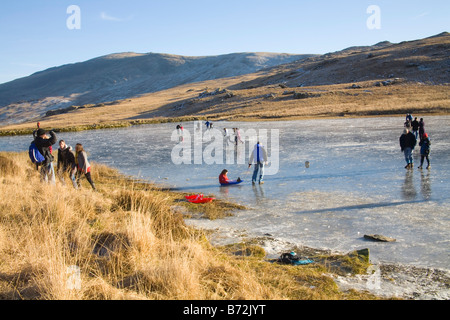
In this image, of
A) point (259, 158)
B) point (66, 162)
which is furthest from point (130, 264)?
point (259, 158)

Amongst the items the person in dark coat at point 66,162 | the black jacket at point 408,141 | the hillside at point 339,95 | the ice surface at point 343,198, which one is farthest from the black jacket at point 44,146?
the hillside at point 339,95

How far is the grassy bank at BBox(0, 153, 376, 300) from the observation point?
14.6ft

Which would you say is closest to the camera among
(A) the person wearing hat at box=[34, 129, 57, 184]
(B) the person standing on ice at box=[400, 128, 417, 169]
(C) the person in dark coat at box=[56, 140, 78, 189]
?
Answer: (A) the person wearing hat at box=[34, 129, 57, 184]

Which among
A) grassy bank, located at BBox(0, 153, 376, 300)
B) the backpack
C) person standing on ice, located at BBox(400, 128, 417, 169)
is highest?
the backpack

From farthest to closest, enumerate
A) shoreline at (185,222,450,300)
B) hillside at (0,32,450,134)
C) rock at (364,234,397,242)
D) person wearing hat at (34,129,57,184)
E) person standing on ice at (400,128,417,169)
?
hillside at (0,32,450,134) < person standing on ice at (400,128,417,169) < person wearing hat at (34,129,57,184) < rock at (364,234,397,242) < shoreline at (185,222,450,300)

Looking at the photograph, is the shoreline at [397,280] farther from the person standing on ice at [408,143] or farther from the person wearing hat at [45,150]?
the person standing on ice at [408,143]

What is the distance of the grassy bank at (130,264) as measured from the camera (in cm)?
445

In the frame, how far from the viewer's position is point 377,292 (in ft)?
17.5

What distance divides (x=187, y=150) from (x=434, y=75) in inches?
2715

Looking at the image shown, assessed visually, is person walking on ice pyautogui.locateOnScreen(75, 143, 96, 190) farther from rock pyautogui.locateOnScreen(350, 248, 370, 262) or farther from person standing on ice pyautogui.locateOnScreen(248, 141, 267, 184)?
rock pyautogui.locateOnScreen(350, 248, 370, 262)

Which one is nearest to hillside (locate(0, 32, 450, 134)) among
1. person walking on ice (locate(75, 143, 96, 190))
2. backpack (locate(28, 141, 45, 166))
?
person walking on ice (locate(75, 143, 96, 190))
